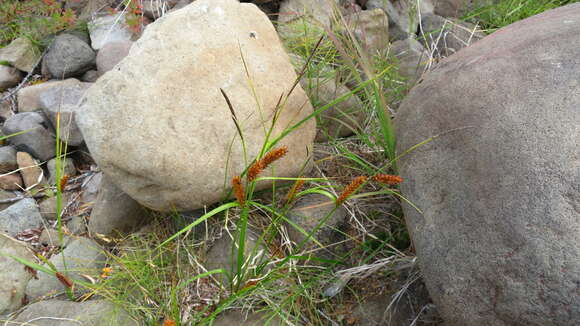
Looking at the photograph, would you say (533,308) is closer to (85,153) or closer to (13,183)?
(85,153)

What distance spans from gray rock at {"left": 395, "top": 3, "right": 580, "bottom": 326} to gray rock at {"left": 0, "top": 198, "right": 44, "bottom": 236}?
2235 mm

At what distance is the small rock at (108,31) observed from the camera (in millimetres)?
3324

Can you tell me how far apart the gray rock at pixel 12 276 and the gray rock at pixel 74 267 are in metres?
0.04

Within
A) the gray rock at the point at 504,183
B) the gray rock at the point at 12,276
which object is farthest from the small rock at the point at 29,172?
the gray rock at the point at 504,183

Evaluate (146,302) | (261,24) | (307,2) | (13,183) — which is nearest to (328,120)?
(261,24)

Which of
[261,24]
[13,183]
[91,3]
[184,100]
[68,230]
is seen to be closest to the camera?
[184,100]

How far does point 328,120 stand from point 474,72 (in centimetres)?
99

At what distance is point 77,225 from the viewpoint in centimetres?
261

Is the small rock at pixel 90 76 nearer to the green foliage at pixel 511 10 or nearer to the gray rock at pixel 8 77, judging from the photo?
the gray rock at pixel 8 77

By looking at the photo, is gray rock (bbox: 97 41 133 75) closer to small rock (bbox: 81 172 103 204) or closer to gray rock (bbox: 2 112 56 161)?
gray rock (bbox: 2 112 56 161)

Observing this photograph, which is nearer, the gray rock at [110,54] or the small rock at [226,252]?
the small rock at [226,252]

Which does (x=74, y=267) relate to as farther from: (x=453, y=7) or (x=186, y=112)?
(x=453, y=7)

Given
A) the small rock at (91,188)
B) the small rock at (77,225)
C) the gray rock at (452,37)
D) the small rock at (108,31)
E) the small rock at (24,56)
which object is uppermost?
the small rock at (108,31)

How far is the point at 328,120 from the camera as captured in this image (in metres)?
2.68
